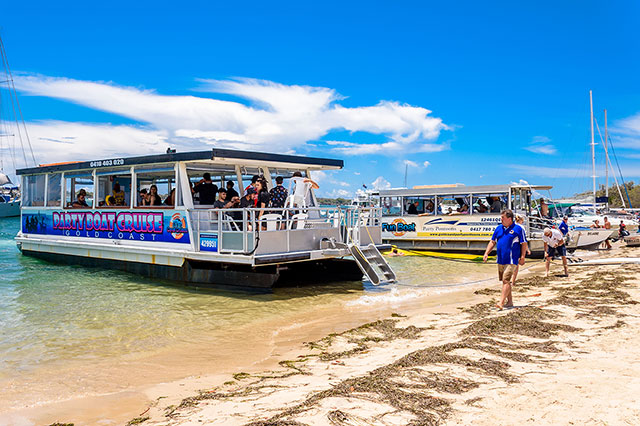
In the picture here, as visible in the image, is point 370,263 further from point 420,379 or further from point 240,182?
point 420,379

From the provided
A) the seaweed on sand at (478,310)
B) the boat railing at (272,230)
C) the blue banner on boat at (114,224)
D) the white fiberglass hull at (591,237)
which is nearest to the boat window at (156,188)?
the blue banner on boat at (114,224)

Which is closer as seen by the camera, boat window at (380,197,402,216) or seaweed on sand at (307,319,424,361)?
seaweed on sand at (307,319,424,361)

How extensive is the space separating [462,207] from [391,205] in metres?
3.12

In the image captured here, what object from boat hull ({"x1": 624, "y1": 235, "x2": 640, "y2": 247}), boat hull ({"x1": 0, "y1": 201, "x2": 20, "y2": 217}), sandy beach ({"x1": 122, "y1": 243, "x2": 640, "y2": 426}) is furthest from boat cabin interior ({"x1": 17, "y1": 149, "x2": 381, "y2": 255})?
boat hull ({"x1": 0, "y1": 201, "x2": 20, "y2": 217})

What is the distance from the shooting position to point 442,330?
7270 mm

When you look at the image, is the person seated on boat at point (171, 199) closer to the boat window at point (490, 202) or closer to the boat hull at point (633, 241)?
the boat window at point (490, 202)

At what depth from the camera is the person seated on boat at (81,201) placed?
14.9m

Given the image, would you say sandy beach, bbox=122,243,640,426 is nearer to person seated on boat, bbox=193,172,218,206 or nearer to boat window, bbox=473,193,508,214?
person seated on boat, bbox=193,172,218,206

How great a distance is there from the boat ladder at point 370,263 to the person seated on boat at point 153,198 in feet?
17.7

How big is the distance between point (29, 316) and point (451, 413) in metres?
8.87

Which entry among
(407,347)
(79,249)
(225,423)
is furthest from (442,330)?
(79,249)

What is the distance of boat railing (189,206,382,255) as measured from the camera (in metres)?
10.4

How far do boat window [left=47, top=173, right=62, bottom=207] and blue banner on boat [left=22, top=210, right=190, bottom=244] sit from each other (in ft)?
1.09

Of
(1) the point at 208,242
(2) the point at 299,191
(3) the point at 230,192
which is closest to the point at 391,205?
(3) the point at 230,192
